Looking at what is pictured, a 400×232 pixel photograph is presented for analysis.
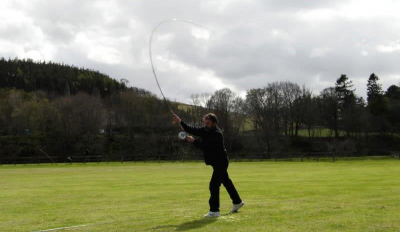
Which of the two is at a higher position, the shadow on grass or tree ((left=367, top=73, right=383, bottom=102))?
tree ((left=367, top=73, right=383, bottom=102))

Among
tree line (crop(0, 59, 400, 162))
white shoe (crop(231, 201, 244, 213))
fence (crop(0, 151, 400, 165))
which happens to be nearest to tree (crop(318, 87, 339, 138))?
tree line (crop(0, 59, 400, 162))

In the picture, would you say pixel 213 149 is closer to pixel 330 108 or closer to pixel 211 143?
pixel 211 143

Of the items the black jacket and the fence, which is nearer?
the black jacket

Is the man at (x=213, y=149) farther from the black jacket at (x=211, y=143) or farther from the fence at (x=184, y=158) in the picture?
the fence at (x=184, y=158)

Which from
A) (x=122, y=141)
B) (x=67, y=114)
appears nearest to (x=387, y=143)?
(x=122, y=141)

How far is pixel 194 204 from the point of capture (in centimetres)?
1555

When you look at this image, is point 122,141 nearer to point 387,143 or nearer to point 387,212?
point 387,143

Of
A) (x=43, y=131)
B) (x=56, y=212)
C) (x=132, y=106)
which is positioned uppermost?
(x=132, y=106)

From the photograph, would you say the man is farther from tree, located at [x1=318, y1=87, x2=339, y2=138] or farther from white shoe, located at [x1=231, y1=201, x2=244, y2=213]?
tree, located at [x1=318, y1=87, x2=339, y2=138]

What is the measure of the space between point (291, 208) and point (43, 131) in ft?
412

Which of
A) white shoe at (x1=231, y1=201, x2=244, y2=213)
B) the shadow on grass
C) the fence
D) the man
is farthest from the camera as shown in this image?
the fence

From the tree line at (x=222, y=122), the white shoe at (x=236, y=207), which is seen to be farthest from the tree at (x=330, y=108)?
the white shoe at (x=236, y=207)

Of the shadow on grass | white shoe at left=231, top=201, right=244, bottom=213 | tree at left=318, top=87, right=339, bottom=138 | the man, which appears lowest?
the shadow on grass

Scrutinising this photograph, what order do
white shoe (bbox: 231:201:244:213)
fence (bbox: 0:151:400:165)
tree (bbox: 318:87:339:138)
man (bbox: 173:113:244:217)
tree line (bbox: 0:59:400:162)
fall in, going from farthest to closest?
1. tree (bbox: 318:87:339:138)
2. tree line (bbox: 0:59:400:162)
3. fence (bbox: 0:151:400:165)
4. white shoe (bbox: 231:201:244:213)
5. man (bbox: 173:113:244:217)
